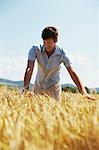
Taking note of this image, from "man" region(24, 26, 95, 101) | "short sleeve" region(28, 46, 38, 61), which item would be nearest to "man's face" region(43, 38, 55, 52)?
"man" region(24, 26, 95, 101)

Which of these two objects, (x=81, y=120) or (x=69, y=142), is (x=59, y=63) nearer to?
(x=81, y=120)

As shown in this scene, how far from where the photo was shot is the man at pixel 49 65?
3.97 meters

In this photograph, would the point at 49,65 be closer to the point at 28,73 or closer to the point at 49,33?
the point at 28,73

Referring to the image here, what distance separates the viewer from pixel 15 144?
1311 millimetres

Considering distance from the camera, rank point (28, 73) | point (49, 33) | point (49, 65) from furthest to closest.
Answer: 1. point (49, 65)
2. point (28, 73)
3. point (49, 33)

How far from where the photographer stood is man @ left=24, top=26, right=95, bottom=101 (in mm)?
3967

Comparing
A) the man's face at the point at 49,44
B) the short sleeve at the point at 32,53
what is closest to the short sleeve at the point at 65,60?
the man's face at the point at 49,44

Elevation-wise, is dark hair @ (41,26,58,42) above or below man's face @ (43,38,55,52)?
above

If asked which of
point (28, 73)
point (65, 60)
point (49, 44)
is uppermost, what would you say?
point (49, 44)

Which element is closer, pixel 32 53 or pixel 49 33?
pixel 49 33

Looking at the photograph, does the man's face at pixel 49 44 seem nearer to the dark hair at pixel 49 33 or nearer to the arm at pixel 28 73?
the dark hair at pixel 49 33

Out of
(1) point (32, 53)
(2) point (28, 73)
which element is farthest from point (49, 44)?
(2) point (28, 73)

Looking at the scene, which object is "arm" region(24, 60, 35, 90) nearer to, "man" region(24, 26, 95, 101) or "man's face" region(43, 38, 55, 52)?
"man" region(24, 26, 95, 101)

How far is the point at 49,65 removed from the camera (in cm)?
416
